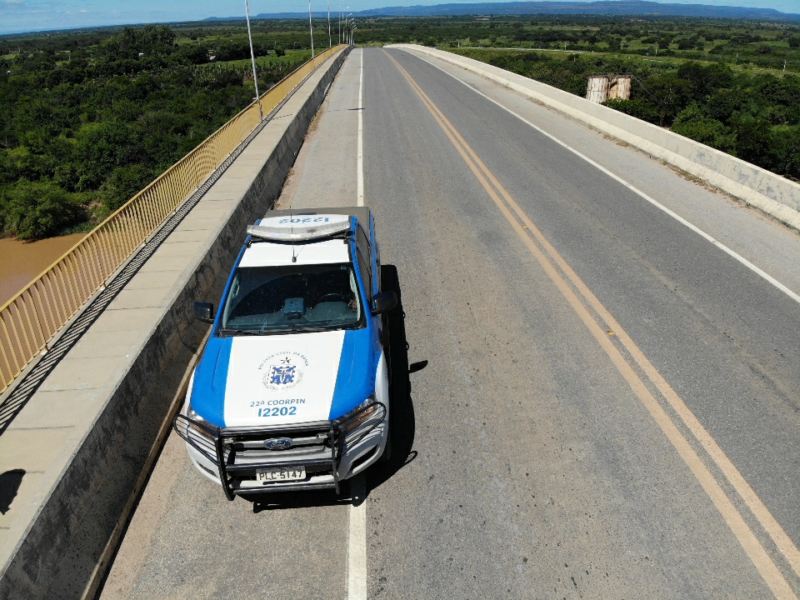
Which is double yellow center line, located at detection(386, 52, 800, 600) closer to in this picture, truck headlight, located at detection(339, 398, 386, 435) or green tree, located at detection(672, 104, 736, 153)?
truck headlight, located at detection(339, 398, 386, 435)

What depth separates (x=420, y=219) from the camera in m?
12.2

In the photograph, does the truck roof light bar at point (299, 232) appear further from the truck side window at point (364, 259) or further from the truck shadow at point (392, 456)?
the truck shadow at point (392, 456)

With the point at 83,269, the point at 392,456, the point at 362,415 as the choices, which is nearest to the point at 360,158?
the point at 83,269

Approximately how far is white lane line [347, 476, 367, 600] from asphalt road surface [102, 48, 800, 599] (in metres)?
0.02

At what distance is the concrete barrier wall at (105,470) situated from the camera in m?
4.04

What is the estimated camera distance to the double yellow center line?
4.55 m

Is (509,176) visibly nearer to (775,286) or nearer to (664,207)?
(664,207)

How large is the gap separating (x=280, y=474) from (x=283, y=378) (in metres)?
0.79

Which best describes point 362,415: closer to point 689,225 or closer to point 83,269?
point 83,269

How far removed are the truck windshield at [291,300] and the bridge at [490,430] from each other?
117 centimetres

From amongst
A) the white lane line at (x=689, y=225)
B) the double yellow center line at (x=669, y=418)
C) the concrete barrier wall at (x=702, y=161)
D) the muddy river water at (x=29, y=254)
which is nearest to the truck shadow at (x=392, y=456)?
the double yellow center line at (x=669, y=418)

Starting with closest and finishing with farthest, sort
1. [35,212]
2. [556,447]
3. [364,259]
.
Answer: [556,447], [364,259], [35,212]

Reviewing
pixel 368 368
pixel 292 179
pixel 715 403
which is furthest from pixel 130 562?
pixel 292 179

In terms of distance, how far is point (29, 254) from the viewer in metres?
38.5
